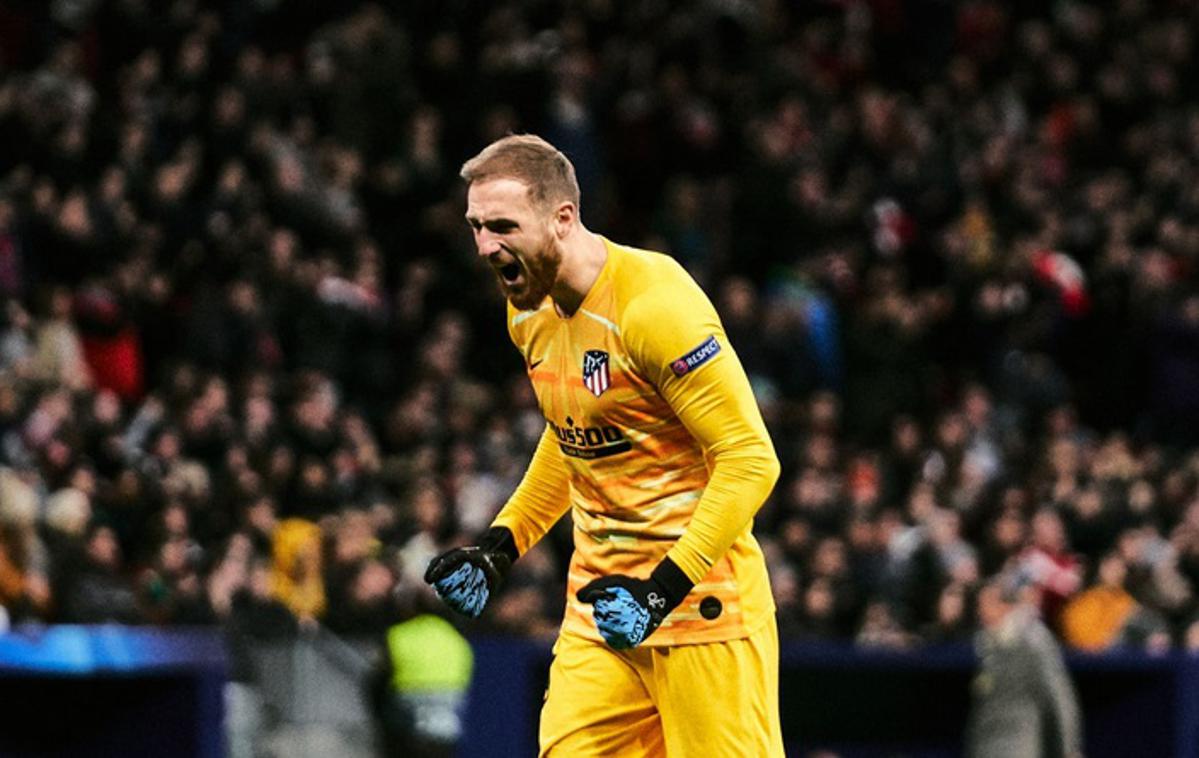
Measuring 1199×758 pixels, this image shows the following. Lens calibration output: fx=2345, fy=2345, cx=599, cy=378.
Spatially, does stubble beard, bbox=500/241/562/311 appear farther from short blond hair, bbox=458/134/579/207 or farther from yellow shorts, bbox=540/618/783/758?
yellow shorts, bbox=540/618/783/758

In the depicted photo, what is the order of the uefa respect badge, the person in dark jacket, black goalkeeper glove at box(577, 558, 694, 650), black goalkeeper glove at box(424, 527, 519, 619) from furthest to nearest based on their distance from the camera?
1. the person in dark jacket
2. black goalkeeper glove at box(424, 527, 519, 619)
3. the uefa respect badge
4. black goalkeeper glove at box(577, 558, 694, 650)

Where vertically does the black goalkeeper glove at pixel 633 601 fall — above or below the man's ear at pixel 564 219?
below

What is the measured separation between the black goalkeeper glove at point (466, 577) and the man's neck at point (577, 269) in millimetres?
722

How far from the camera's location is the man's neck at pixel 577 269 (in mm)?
6016

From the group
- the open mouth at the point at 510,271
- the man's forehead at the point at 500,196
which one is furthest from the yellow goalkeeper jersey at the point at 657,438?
the man's forehead at the point at 500,196

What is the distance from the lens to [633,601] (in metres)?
5.66

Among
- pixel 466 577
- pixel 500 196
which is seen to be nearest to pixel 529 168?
pixel 500 196

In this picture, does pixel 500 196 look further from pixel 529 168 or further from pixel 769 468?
pixel 769 468

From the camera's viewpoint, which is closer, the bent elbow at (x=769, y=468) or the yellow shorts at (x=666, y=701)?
the bent elbow at (x=769, y=468)

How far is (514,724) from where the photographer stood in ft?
44.7

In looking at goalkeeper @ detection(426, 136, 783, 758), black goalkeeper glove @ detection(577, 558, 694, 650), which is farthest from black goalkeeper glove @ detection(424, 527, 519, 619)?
black goalkeeper glove @ detection(577, 558, 694, 650)

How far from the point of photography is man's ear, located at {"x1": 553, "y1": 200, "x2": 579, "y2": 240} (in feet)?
19.6

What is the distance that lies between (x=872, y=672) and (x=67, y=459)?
5179mm

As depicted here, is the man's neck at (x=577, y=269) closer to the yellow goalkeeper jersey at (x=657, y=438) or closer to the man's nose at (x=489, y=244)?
the yellow goalkeeper jersey at (x=657, y=438)
